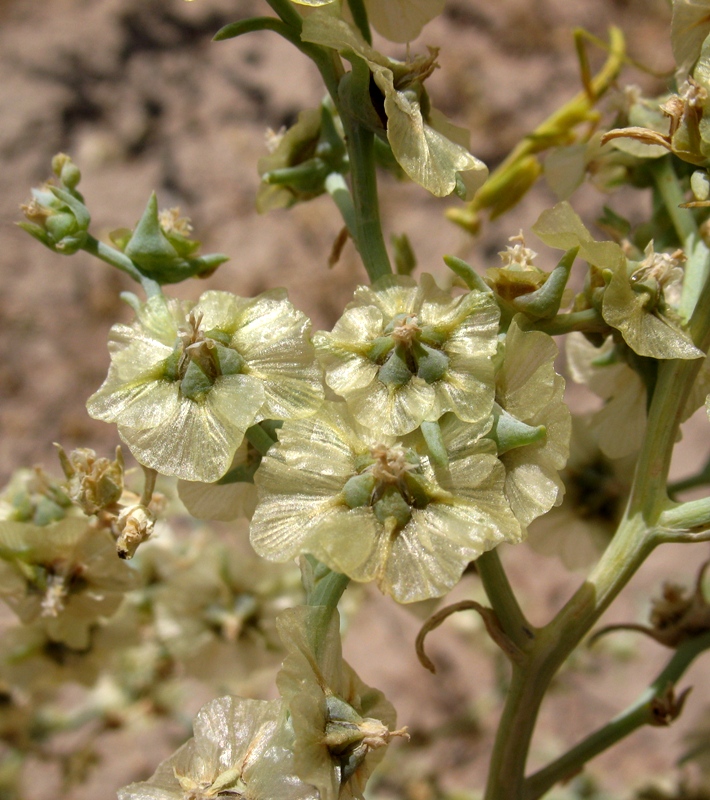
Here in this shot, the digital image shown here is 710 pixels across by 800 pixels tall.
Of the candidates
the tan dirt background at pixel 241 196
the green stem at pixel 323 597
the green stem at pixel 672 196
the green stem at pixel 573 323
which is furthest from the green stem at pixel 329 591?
the tan dirt background at pixel 241 196

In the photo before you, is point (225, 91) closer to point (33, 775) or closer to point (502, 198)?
point (502, 198)

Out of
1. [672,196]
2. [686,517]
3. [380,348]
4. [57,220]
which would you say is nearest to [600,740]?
[686,517]

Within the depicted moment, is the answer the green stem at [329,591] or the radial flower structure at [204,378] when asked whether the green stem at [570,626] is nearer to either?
the green stem at [329,591]

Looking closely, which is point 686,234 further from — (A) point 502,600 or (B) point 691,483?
(A) point 502,600

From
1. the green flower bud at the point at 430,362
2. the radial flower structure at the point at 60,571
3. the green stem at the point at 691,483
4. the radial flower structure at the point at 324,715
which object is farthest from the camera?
the green stem at the point at 691,483

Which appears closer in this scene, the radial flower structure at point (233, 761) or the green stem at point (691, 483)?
the radial flower structure at point (233, 761)

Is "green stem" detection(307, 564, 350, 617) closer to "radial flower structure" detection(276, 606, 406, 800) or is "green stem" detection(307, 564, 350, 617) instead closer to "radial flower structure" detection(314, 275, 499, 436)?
"radial flower structure" detection(276, 606, 406, 800)

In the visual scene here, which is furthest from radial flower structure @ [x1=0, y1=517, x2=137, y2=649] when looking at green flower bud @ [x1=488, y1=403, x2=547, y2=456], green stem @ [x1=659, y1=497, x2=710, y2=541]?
green stem @ [x1=659, y1=497, x2=710, y2=541]
